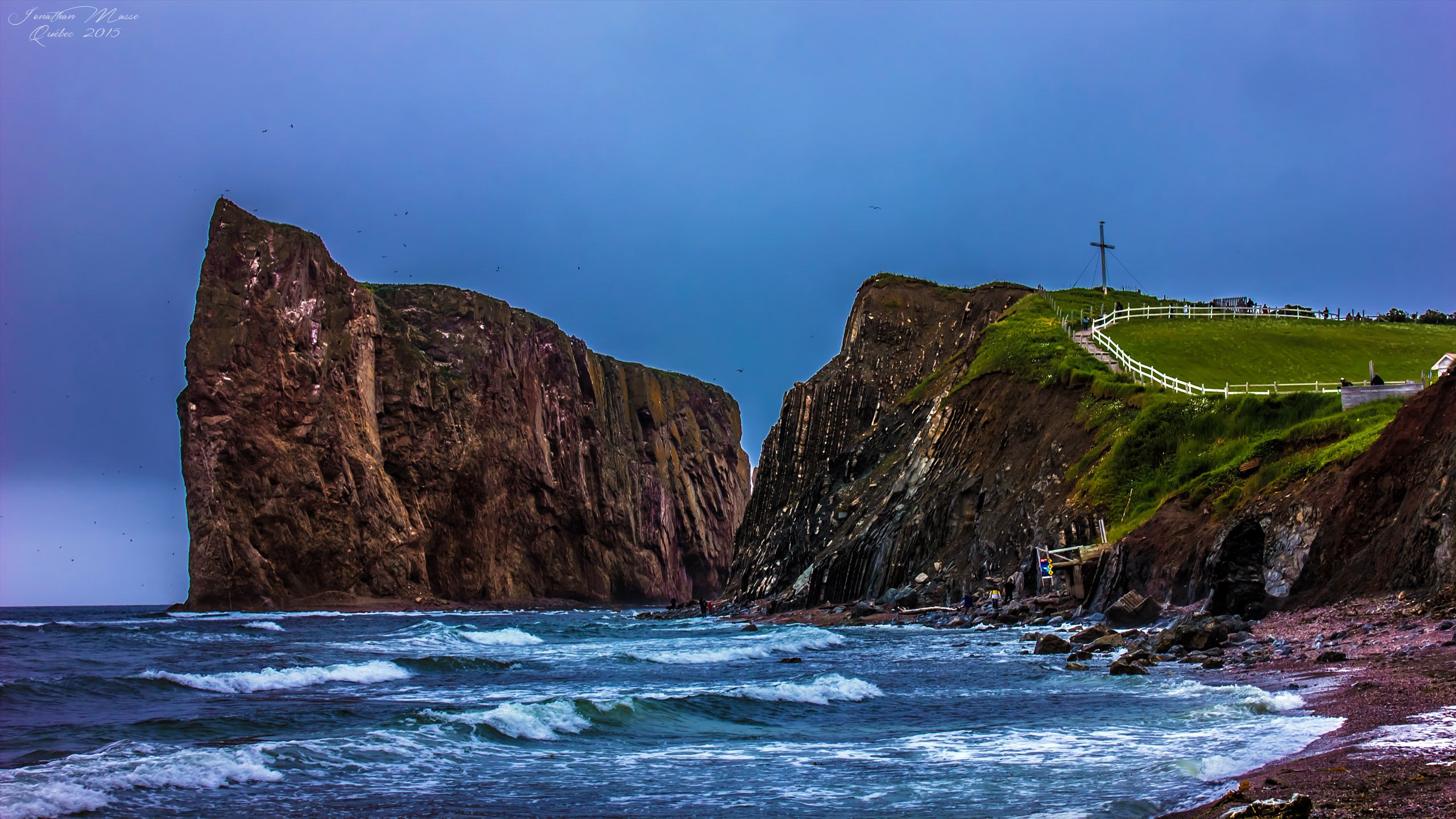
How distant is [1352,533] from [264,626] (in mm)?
44867

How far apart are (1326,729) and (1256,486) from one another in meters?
18.5

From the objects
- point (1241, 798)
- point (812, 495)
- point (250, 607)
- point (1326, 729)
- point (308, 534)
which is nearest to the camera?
point (1241, 798)

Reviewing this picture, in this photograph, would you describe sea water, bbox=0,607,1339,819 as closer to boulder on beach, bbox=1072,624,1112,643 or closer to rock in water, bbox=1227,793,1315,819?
rock in water, bbox=1227,793,1315,819

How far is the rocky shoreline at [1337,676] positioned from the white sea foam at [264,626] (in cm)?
3401

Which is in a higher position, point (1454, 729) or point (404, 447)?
point (404, 447)

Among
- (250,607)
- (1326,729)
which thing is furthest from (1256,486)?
(250,607)

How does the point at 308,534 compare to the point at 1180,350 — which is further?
the point at 308,534

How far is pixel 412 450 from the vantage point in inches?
3738

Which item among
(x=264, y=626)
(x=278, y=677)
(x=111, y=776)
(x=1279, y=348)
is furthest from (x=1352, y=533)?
(x=264, y=626)

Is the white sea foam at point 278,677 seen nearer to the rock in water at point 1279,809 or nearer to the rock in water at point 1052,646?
the rock in water at point 1052,646

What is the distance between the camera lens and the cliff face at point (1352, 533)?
59.2 feet

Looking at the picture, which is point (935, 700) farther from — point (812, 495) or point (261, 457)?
point (261, 457)

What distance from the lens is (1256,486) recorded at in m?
26.6

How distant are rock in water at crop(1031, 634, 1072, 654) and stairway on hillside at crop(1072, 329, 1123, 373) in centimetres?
2607
